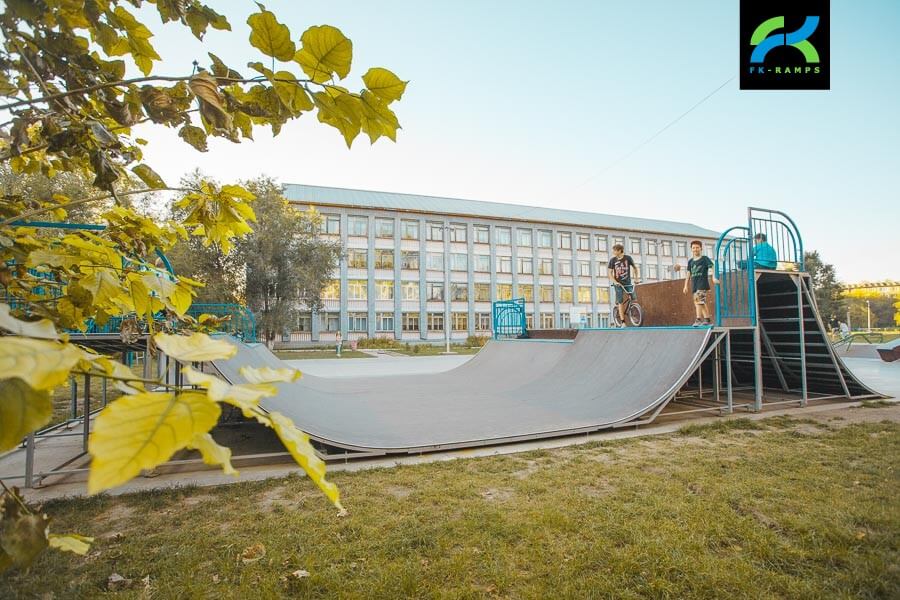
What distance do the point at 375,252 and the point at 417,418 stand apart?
3634cm

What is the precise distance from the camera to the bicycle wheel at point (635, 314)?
37.1 ft

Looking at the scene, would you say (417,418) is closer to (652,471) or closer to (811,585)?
(652,471)

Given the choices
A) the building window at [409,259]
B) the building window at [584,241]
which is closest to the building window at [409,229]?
the building window at [409,259]

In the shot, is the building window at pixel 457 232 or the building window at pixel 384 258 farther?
the building window at pixel 457 232

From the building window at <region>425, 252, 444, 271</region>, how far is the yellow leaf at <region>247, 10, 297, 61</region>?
43297 millimetres

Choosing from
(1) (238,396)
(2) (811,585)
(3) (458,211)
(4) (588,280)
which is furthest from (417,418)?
(4) (588,280)

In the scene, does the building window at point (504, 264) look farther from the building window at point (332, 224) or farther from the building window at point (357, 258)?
the building window at point (332, 224)

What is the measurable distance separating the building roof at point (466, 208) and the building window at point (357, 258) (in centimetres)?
421

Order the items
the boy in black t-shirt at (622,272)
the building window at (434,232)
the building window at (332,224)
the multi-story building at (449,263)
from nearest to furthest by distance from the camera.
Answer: the boy in black t-shirt at (622,272)
the multi-story building at (449,263)
the building window at (332,224)
the building window at (434,232)

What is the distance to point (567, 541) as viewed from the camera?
3211 millimetres

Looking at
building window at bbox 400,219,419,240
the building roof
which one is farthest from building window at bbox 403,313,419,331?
the building roof

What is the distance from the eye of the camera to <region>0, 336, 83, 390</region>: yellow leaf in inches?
16.6

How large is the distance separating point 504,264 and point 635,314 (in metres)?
36.2

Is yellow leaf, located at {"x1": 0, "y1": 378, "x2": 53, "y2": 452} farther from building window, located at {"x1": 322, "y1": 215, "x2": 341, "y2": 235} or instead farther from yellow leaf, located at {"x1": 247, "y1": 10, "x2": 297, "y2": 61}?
building window, located at {"x1": 322, "y1": 215, "x2": 341, "y2": 235}
